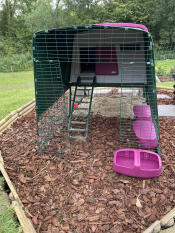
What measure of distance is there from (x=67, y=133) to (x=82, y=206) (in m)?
1.82

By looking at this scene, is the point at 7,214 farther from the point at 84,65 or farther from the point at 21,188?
the point at 84,65

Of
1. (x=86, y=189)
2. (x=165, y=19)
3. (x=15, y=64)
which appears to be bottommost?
(x=86, y=189)

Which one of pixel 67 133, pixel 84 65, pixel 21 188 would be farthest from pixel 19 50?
pixel 21 188

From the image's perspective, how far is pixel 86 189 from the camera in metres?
2.43

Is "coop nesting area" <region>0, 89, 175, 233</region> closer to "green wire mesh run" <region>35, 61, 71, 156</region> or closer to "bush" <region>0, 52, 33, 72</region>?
"green wire mesh run" <region>35, 61, 71, 156</region>

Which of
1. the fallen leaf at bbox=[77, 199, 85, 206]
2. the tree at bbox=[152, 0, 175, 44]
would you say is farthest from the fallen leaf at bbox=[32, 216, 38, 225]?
the tree at bbox=[152, 0, 175, 44]

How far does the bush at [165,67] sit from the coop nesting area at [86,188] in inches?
276

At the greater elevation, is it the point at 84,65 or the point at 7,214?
the point at 84,65

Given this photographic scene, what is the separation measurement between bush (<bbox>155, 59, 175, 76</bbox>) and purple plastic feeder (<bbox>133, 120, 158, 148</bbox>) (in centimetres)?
737

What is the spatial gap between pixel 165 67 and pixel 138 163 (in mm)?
9244

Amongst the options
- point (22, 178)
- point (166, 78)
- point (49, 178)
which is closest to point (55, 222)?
point (49, 178)

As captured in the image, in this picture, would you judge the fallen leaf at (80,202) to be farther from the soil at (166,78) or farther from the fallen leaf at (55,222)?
the soil at (166,78)

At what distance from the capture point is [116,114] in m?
4.83

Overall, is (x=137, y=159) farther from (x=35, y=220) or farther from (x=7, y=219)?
(x=7, y=219)
